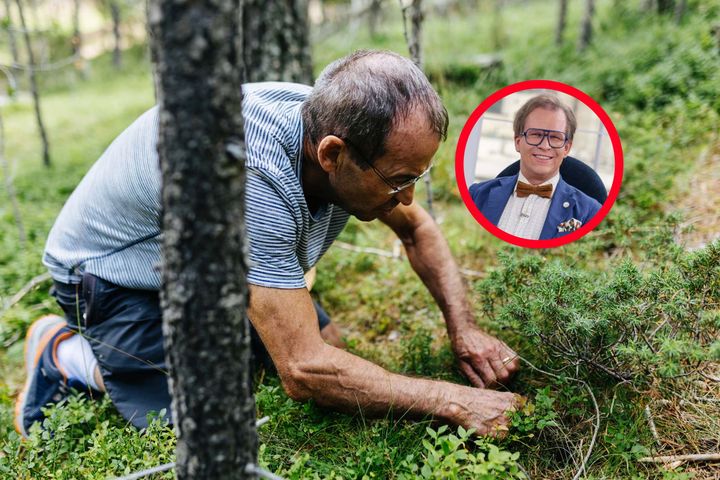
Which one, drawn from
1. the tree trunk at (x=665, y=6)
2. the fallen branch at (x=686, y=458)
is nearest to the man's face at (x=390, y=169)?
the fallen branch at (x=686, y=458)

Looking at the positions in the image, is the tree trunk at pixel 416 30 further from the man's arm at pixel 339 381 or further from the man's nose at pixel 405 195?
the man's arm at pixel 339 381

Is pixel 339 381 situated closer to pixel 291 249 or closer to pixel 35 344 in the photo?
pixel 291 249

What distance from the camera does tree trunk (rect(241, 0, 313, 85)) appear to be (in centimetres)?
435

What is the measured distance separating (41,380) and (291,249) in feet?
5.59

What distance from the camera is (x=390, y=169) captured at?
7.68 ft

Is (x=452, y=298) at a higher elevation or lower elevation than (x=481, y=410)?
higher

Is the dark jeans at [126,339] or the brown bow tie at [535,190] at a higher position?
the brown bow tie at [535,190]

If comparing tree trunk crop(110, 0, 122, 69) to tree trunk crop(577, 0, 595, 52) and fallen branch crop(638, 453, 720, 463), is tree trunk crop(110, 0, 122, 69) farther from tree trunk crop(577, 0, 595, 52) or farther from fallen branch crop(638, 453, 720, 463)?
fallen branch crop(638, 453, 720, 463)

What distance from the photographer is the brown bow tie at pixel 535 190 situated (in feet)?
7.77

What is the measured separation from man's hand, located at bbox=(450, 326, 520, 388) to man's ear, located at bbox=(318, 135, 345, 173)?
1114 millimetres

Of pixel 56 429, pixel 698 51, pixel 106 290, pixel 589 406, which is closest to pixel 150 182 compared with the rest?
pixel 106 290

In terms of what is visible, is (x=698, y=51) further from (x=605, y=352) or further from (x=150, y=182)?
(x=150, y=182)

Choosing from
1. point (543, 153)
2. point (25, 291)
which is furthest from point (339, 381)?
point (25, 291)

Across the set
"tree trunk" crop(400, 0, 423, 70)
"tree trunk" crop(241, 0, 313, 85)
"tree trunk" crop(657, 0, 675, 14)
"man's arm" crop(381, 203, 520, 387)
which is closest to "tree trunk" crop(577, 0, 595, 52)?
"tree trunk" crop(657, 0, 675, 14)
